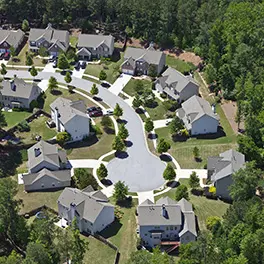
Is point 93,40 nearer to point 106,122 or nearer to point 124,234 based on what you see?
point 106,122

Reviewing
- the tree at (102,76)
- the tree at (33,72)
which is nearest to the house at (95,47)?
the tree at (102,76)


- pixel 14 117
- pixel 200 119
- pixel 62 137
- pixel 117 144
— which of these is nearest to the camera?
pixel 117 144

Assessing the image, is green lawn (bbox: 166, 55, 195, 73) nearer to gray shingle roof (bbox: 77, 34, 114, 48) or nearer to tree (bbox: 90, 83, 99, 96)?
gray shingle roof (bbox: 77, 34, 114, 48)

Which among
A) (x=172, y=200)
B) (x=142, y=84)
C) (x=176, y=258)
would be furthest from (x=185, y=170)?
(x=142, y=84)

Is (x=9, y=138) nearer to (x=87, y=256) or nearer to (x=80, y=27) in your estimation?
(x=87, y=256)

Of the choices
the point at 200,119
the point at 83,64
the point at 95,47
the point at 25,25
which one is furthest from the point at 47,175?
the point at 25,25

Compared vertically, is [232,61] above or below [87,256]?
above

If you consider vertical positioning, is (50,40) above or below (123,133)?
above
